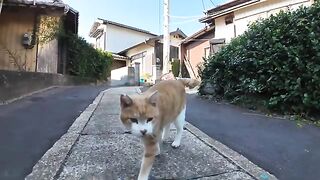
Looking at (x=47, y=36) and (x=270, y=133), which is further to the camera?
(x=47, y=36)

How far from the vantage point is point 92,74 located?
18625 mm

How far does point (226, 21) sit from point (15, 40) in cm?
1110

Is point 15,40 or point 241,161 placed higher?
point 15,40

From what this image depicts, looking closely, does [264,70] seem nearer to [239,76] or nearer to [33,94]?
[239,76]

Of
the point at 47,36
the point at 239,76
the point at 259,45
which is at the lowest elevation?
the point at 239,76

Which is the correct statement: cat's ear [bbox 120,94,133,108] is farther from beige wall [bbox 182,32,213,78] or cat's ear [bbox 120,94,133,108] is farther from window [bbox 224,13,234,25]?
beige wall [bbox 182,32,213,78]

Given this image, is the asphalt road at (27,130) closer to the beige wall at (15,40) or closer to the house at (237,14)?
the beige wall at (15,40)

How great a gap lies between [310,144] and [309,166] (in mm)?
1022

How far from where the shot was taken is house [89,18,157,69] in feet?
105

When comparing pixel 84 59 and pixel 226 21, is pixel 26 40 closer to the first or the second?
pixel 84 59

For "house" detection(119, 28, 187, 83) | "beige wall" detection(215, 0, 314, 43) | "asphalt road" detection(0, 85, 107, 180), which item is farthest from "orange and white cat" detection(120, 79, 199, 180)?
"house" detection(119, 28, 187, 83)

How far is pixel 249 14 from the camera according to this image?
1558 centimetres

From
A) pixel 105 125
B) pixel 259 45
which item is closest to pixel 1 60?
pixel 105 125

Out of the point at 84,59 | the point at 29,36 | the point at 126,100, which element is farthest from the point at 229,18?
the point at 126,100
